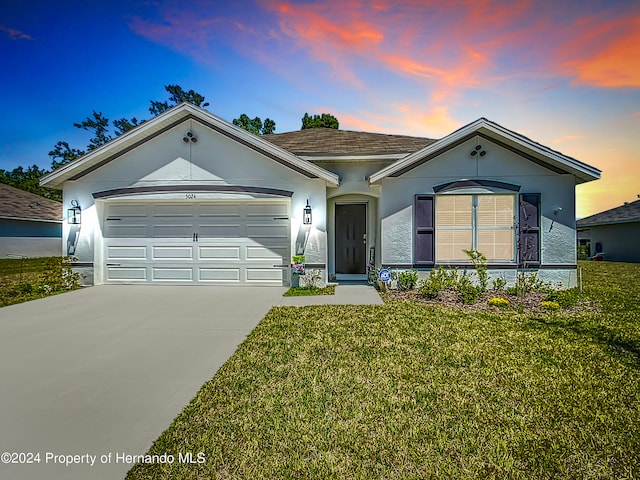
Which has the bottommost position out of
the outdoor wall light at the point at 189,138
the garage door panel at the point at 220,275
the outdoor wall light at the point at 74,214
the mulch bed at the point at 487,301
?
the mulch bed at the point at 487,301

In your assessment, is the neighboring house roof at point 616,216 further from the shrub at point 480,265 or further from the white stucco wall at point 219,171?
the white stucco wall at point 219,171

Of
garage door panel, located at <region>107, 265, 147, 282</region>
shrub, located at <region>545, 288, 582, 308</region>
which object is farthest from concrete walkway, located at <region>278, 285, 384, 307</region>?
garage door panel, located at <region>107, 265, 147, 282</region>

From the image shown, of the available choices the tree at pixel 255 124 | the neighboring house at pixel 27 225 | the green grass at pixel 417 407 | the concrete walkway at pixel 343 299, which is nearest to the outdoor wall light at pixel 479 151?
the concrete walkway at pixel 343 299

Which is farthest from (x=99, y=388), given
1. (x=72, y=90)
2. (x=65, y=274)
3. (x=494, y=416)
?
(x=72, y=90)

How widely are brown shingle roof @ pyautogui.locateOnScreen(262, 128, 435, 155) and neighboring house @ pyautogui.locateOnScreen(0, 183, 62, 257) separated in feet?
55.2

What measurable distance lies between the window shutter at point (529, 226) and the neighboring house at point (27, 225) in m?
23.9

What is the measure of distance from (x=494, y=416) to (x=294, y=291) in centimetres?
586

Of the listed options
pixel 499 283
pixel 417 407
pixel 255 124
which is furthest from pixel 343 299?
pixel 255 124

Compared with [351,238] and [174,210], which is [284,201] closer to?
[351,238]

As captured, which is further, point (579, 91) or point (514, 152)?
point (579, 91)

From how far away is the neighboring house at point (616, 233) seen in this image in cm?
1877

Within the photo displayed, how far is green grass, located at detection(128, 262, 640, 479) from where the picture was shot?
2.22m

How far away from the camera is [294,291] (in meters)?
8.22

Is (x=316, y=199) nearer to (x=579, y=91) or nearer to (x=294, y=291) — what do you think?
(x=294, y=291)
